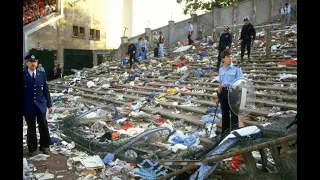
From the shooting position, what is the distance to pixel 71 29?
2477 centimetres

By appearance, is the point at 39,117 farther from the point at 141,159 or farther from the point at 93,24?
the point at 93,24

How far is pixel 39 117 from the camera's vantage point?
221 inches

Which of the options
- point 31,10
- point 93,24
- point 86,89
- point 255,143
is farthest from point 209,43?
point 255,143

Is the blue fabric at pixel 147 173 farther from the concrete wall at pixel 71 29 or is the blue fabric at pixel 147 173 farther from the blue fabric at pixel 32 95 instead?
the concrete wall at pixel 71 29

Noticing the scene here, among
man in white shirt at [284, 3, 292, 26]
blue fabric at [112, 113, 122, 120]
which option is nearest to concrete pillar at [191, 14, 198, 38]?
man in white shirt at [284, 3, 292, 26]

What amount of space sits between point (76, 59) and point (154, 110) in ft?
56.8

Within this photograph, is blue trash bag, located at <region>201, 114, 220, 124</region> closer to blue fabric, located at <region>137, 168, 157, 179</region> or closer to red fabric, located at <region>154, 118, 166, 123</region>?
red fabric, located at <region>154, 118, 166, 123</region>

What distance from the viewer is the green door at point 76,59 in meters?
24.6

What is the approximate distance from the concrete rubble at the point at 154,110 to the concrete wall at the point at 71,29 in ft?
21.2

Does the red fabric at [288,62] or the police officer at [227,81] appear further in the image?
the red fabric at [288,62]

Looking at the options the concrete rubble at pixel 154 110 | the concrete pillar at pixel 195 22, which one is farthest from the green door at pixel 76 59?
the concrete pillar at pixel 195 22

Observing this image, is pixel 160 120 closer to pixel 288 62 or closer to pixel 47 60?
pixel 288 62

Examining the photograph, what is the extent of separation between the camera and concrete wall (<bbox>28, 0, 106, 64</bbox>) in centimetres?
2293
